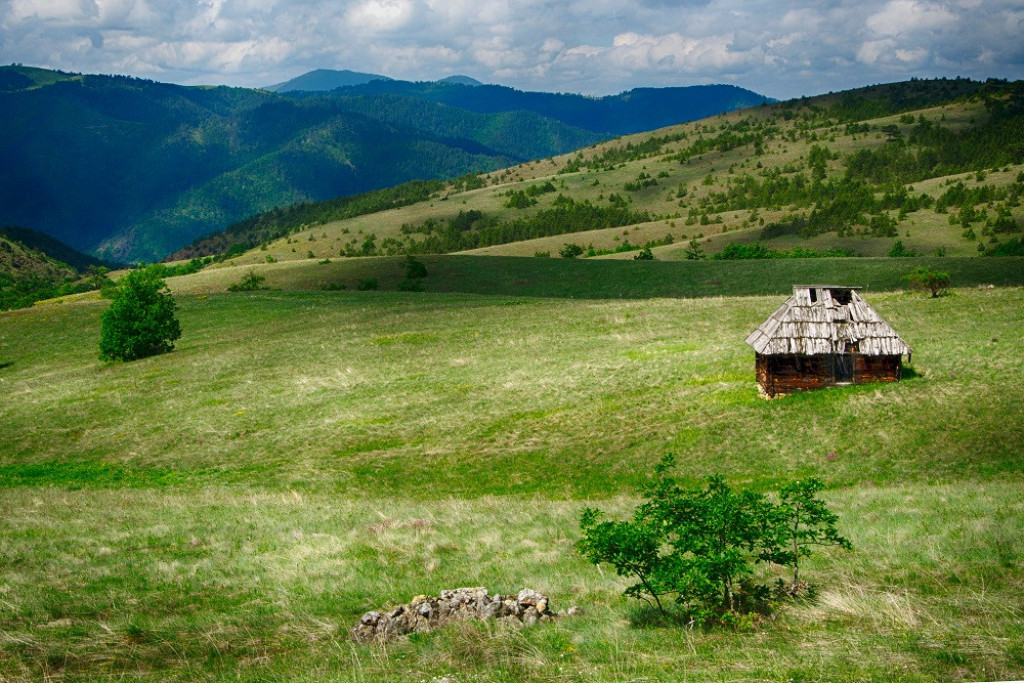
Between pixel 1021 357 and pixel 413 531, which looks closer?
pixel 413 531

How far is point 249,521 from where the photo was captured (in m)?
23.8

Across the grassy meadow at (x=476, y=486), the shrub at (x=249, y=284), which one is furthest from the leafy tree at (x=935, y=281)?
Answer: the shrub at (x=249, y=284)

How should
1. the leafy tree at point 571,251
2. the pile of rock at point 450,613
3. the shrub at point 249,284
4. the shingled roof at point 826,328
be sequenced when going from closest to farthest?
the pile of rock at point 450,613 → the shingled roof at point 826,328 → the shrub at point 249,284 → the leafy tree at point 571,251

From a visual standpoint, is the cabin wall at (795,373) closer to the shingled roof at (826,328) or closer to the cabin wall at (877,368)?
the shingled roof at (826,328)

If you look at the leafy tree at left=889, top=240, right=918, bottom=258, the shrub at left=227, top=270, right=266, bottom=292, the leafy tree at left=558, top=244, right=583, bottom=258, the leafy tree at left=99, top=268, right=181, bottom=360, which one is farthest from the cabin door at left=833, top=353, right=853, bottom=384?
the leafy tree at left=558, top=244, right=583, bottom=258

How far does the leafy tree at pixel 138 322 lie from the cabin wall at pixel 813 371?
52698 mm

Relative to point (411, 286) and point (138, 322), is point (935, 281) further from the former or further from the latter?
point (138, 322)

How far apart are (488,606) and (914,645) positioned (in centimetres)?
692

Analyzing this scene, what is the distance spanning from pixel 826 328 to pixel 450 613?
29.1 meters

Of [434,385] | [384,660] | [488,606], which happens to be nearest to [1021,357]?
[434,385]

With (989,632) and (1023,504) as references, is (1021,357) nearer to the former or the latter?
(1023,504)

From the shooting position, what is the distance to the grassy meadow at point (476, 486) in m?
11.8

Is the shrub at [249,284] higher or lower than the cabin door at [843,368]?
higher

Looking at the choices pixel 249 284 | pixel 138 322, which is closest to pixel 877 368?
pixel 138 322
